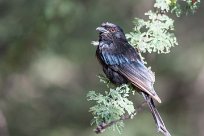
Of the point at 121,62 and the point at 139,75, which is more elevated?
the point at 121,62

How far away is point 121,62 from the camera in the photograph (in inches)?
232

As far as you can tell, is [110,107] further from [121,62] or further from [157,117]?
[121,62]

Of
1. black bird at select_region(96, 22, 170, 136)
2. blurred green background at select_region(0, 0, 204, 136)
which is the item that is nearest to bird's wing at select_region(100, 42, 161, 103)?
black bird at select_region(96, 22, 170, 136)

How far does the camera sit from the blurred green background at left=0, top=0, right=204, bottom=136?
10.6m

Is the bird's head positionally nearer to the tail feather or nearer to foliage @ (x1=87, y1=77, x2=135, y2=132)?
the tail feather

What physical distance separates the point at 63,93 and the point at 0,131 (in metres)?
2.75

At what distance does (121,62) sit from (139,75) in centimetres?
37

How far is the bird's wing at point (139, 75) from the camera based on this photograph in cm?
541

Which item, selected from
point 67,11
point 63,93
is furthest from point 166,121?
point 67,11

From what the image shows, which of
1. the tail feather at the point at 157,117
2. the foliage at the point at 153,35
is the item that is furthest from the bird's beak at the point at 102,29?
the tail feather at the point at 157,117

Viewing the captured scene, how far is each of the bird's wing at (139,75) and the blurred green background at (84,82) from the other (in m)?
4.17

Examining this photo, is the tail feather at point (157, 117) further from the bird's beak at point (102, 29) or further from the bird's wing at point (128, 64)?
the bird's beak at point (102, 29)

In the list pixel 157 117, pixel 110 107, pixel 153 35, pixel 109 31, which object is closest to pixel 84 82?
pixel 109 31

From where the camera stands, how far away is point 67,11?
24.1ft
